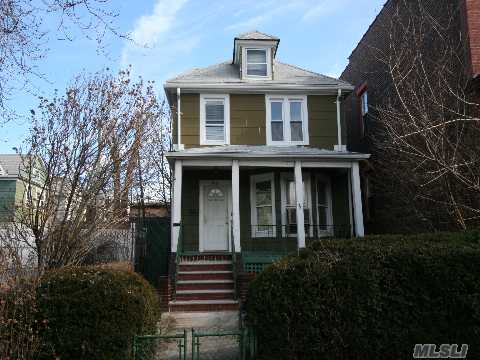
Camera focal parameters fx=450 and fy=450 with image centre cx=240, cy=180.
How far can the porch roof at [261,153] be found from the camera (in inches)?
519

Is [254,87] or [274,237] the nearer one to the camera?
[274,237]

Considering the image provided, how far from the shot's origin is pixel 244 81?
15.0 metres

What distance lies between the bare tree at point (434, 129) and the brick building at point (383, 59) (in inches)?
2.5

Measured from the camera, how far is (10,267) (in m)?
7.39

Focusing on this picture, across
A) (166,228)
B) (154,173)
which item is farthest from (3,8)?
(154,173)

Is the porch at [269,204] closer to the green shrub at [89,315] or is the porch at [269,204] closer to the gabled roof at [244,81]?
the gabled roof at [244,81]

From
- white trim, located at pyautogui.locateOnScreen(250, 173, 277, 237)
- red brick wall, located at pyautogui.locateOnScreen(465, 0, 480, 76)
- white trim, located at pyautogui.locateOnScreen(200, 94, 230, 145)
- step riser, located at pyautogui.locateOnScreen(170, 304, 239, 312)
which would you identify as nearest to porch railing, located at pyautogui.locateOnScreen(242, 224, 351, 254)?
white trim, located at pyautogui.locateOnScreen(250, 173, 277, 237)

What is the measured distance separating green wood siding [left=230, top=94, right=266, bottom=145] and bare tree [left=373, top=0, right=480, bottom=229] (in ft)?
13.1

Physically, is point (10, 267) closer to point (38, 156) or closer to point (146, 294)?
point (146, 294)

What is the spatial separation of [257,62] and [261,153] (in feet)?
13.2

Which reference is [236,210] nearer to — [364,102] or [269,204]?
[269,204]

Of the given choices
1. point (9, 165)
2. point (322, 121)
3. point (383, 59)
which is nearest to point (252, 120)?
point (322, 121)

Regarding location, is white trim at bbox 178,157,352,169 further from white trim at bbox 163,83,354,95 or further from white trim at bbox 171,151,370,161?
white trim at bbox 163,83,354,95

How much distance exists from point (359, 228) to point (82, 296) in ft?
30.0
